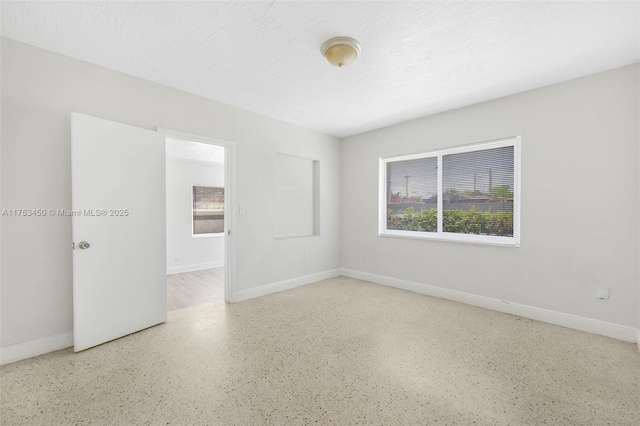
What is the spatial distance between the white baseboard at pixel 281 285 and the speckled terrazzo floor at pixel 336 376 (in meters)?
0.63

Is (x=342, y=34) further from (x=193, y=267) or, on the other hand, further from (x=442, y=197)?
(x=193, y=267)

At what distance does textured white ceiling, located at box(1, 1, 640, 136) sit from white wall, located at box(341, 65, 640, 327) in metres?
0.27

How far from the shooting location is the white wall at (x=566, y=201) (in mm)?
2580

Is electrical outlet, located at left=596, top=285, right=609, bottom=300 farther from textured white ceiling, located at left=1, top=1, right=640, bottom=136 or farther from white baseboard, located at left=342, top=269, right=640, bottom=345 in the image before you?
textured white ceiling, located at left=1, top=1, right=640, bottom=136

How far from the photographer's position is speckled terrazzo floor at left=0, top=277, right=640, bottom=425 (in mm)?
1639

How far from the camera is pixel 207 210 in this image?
624cm

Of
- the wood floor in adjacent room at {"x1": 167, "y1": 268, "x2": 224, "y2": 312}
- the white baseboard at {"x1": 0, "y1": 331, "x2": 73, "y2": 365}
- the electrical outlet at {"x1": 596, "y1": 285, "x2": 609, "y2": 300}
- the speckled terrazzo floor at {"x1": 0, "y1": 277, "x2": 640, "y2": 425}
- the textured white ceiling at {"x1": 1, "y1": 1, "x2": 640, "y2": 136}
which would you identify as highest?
the textured white ceiling at {"x1": 1, "y1": 1, "x2": 640, "y2": 136}

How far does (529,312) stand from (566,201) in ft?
4.14

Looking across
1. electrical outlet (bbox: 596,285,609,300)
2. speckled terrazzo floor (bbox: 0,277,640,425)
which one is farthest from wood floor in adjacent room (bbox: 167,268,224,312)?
electrical outlet (bbox: 596,285,609,300)

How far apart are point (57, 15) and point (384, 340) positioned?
3.60 metres

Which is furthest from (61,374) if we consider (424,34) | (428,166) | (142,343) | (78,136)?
(428,166)

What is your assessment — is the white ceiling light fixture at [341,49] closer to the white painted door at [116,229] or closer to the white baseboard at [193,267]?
the white painted door at [116,229]

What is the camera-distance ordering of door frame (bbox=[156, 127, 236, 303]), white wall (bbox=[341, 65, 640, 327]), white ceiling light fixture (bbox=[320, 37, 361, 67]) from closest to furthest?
1. white ceiling light fixture (bbox=[320, 37, 361, 67])
2. white wall (bbox=[341, 65, 640, 327])
3. door frame (bbox=[156, 127, 236, 303])

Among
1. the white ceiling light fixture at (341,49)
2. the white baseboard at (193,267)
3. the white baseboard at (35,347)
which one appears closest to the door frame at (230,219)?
the white baseboard at (35,347)
